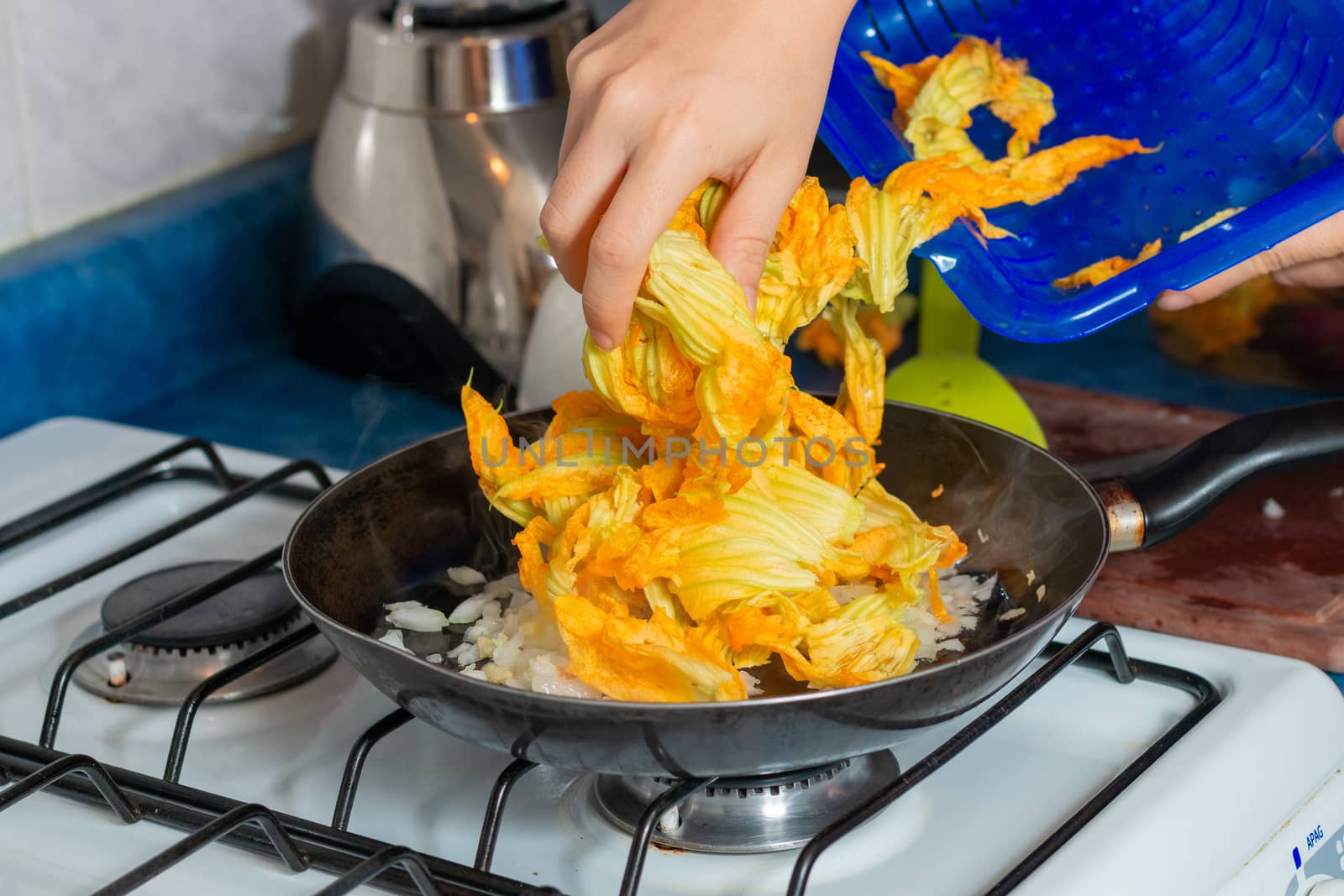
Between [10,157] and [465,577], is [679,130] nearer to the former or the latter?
[465,577]

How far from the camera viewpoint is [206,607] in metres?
0.90

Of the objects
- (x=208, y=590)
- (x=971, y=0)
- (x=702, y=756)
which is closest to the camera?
(x=702, y=756)

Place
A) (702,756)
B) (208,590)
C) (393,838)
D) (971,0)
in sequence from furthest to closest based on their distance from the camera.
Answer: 1. (971,0)
2. (208,590)
3. (393,838)
4. (702,756)

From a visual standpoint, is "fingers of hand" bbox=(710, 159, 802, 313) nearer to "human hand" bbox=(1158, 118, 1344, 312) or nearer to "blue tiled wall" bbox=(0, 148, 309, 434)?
"human hand" bbox=(1158, 118, 1344, 312)

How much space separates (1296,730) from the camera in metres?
0.77

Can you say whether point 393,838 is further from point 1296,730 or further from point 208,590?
point 1296,730

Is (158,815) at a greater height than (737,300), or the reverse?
(737,300)

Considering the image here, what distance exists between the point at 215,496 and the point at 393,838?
1.47ft

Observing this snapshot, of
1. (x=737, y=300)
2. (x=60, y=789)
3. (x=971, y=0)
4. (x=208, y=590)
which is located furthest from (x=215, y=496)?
(x=971, y=0)

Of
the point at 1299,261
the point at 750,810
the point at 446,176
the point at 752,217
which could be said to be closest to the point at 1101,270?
the point at 1299,261

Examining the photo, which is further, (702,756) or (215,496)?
(215,496)

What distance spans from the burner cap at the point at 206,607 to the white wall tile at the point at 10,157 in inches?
18.0

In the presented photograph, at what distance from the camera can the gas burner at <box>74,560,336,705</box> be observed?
2.81 feet

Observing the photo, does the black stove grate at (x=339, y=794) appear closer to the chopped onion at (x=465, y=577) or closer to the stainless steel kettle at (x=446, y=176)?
the chopped onion at (x=465, y=577)
